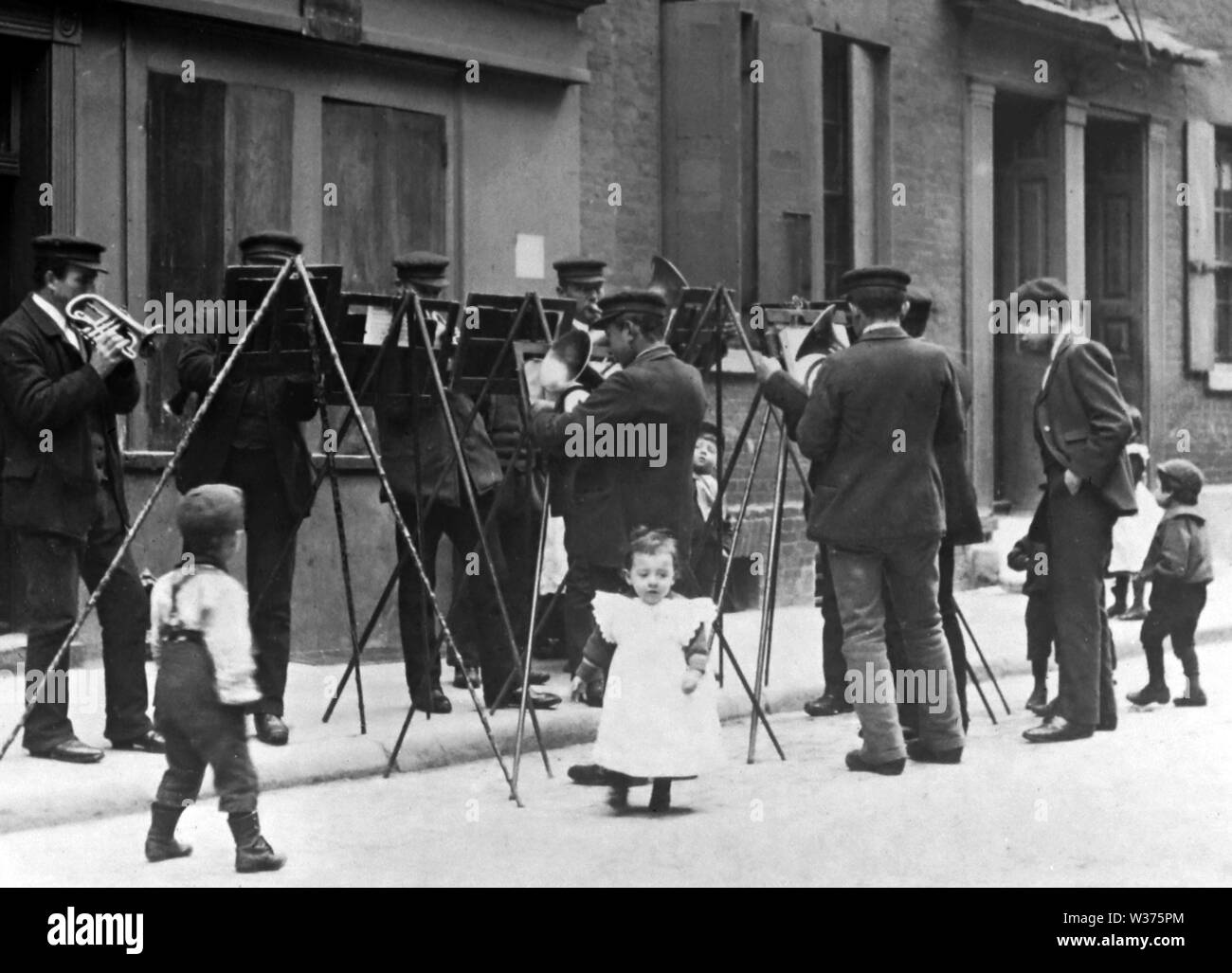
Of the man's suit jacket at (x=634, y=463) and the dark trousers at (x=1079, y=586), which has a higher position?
the man's suit jacket at (x=634, y=463)

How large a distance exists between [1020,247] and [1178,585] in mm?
7901

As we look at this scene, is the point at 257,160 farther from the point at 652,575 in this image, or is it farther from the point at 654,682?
the point at 654,682

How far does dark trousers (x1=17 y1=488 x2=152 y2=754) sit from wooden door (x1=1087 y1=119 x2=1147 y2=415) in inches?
475

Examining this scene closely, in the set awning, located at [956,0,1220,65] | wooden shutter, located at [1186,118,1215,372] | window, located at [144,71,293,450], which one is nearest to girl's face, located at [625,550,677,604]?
window, located at [144,71,293,450]

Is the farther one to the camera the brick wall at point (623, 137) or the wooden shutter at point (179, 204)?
the brick wall at point (623, 137)

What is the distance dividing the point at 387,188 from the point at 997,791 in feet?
19.2

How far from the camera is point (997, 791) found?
7.60 meters

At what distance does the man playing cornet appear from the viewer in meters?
7.56

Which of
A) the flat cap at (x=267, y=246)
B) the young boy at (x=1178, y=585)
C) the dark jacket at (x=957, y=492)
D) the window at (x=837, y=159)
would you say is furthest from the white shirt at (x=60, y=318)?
the window at (x=837, y=159)

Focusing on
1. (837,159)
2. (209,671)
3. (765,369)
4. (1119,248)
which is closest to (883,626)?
(765,369)

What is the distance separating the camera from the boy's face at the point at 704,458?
38.3 ft

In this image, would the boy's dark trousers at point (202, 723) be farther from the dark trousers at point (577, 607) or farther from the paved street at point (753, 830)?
the dark trousers at point (577, 607)
